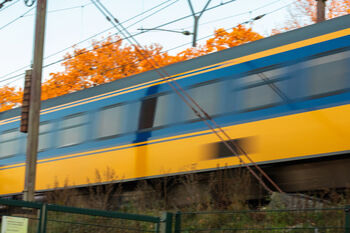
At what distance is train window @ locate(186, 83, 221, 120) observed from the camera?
11312 mm

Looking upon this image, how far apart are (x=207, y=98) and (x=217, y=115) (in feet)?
1.66

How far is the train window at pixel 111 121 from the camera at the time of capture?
43.3ft

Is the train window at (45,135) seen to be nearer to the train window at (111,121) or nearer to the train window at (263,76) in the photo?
the train window at (111,121)

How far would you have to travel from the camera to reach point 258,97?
10.5 meters

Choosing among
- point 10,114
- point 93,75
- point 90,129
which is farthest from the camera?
point 93,75

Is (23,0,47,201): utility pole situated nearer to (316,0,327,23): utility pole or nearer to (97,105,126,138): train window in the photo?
(97,105,126,138): train window

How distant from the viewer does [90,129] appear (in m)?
14.0

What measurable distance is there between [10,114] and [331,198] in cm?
1129

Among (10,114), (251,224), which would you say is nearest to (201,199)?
(251,224)

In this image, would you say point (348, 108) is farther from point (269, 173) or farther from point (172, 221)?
point (172, 221)

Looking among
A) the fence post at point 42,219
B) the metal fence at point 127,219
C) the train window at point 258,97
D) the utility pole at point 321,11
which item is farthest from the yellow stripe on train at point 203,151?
the utility pole at point 321,11

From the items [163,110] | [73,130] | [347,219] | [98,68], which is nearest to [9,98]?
[98,68]

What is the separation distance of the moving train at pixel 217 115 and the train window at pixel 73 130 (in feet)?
0.09

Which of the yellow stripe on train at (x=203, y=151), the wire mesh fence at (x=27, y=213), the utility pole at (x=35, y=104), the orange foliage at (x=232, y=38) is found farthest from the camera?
the orange foliage at (x=232, y=38)
